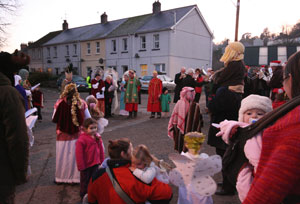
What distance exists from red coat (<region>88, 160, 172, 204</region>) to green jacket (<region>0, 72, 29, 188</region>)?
646mm

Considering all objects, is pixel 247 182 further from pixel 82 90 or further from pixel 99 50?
pixel 99 50

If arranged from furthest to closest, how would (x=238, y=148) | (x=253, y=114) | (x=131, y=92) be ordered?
(x=131, y=92) < (x=253, y=114) < (x=238, y=148)

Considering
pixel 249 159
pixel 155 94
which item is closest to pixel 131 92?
pixel 155 94

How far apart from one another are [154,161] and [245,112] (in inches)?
39.5

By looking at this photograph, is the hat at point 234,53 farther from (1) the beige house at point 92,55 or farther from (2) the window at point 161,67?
(1) the beige house at point 92,55

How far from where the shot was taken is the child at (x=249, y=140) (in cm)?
142

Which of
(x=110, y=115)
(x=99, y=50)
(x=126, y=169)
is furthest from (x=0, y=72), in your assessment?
(x=99, y=50)

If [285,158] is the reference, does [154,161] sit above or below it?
below

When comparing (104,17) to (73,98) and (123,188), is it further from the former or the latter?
(123,188)

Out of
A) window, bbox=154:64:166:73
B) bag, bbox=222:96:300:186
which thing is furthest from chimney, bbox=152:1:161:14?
bag, bbox=222:96:300:186

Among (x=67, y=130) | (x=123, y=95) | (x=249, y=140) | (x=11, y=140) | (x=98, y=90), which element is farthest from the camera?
(x=123, y=95)

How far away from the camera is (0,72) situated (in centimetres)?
214

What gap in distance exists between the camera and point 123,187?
2191mm

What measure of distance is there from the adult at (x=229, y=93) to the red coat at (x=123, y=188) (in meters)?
1.60
